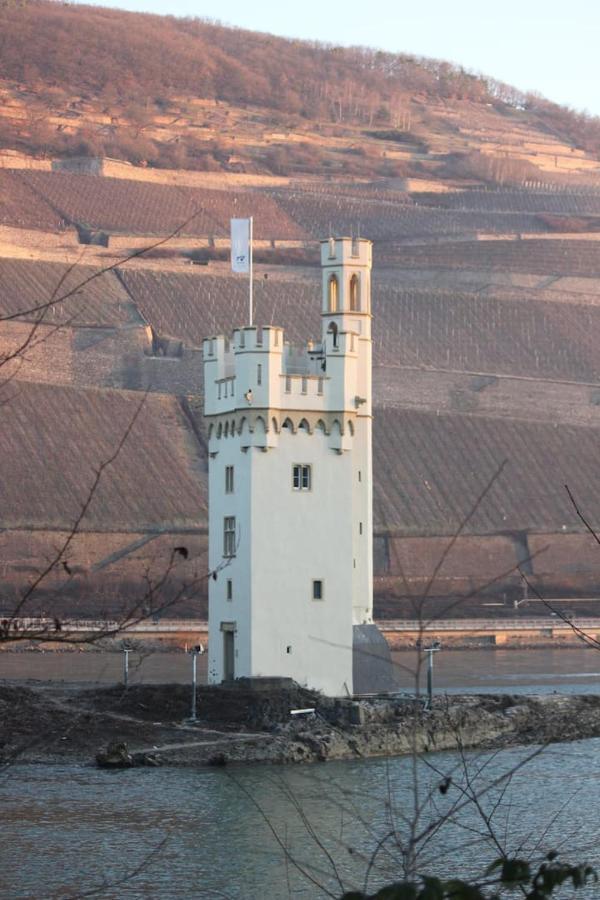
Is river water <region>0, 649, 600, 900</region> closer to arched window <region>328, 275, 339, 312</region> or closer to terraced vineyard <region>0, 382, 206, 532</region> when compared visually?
arched window <region>328, 275, 339, 312</region>

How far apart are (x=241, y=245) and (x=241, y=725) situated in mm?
11223

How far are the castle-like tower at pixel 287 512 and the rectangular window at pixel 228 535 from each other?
42 mm

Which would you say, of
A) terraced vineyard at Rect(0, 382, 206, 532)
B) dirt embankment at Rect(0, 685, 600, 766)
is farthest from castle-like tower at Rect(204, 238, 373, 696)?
terraced vineyard at Rect(0, 382, 206, 532)

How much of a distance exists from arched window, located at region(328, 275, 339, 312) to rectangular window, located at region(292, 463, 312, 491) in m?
4.20

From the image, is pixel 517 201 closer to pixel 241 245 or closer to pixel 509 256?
pixel 509 256

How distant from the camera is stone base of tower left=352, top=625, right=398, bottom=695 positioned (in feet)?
146

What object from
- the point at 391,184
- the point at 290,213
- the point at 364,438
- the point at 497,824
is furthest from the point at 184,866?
the point at 391,184

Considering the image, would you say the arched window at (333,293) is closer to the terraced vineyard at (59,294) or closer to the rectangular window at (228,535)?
the rectangular window at (228,535)

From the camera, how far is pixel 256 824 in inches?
1353

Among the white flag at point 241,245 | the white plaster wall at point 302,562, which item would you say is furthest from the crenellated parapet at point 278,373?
the white flag at point 241,245

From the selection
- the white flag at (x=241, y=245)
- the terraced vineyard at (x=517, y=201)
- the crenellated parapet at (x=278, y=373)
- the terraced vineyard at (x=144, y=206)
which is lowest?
the crenellated parapet at (x=278, y=373)

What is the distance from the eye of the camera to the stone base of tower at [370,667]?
44562 millimetres

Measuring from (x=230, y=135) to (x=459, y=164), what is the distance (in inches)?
702

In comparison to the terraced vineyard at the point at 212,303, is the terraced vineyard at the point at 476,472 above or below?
below
